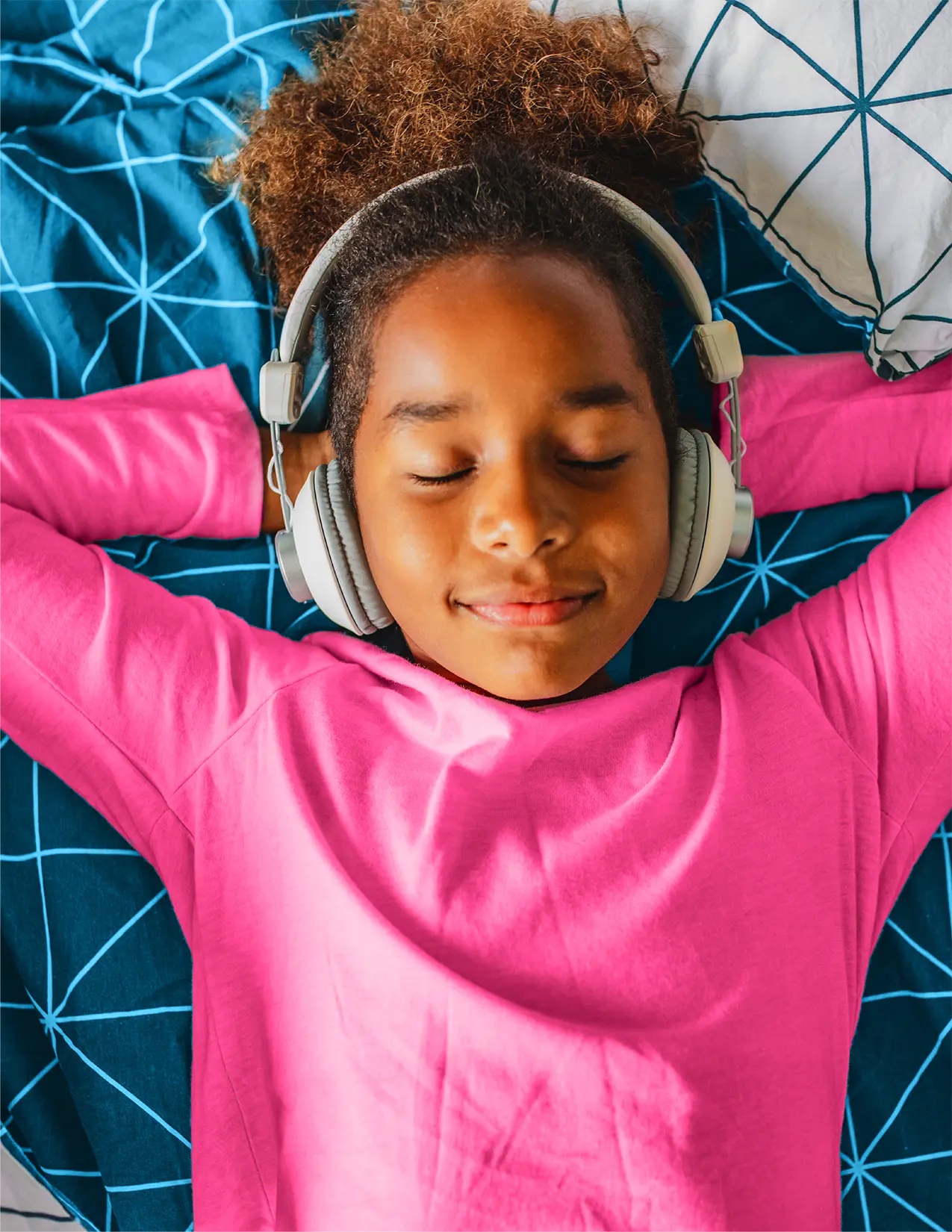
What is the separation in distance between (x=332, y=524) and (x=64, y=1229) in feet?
2.98

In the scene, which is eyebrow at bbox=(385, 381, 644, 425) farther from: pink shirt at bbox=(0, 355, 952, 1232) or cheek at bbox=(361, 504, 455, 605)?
pink shirt at bbox=(0, 355, 952, 1232)

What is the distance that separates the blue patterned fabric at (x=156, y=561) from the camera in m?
1.21

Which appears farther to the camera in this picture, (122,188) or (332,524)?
(122,188)

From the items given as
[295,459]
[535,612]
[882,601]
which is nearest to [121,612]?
[295,459]

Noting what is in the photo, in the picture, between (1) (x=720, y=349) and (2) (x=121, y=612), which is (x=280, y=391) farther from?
(1) (x=720, y=349)

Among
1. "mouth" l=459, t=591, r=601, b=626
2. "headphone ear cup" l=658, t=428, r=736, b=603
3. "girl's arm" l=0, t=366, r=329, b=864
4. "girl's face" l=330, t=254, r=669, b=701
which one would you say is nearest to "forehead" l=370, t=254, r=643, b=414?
"girl's face" l=330, t=254, r=669, b=701

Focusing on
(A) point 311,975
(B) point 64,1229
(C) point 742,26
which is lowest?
(B) point 64,1229

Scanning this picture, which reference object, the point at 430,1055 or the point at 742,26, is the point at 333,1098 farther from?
the point at 742,26

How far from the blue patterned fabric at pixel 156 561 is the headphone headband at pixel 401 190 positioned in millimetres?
212

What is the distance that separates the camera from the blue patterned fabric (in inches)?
47.7

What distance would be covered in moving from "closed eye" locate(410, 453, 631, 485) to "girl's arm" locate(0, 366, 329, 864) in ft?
0.94

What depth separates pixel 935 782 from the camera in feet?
3.96

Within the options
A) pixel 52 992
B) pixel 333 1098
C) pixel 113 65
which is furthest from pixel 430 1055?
pixel 113 65

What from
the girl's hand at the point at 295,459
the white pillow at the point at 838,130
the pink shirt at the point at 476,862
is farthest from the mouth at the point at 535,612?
the white pillow at the point at 838,130
